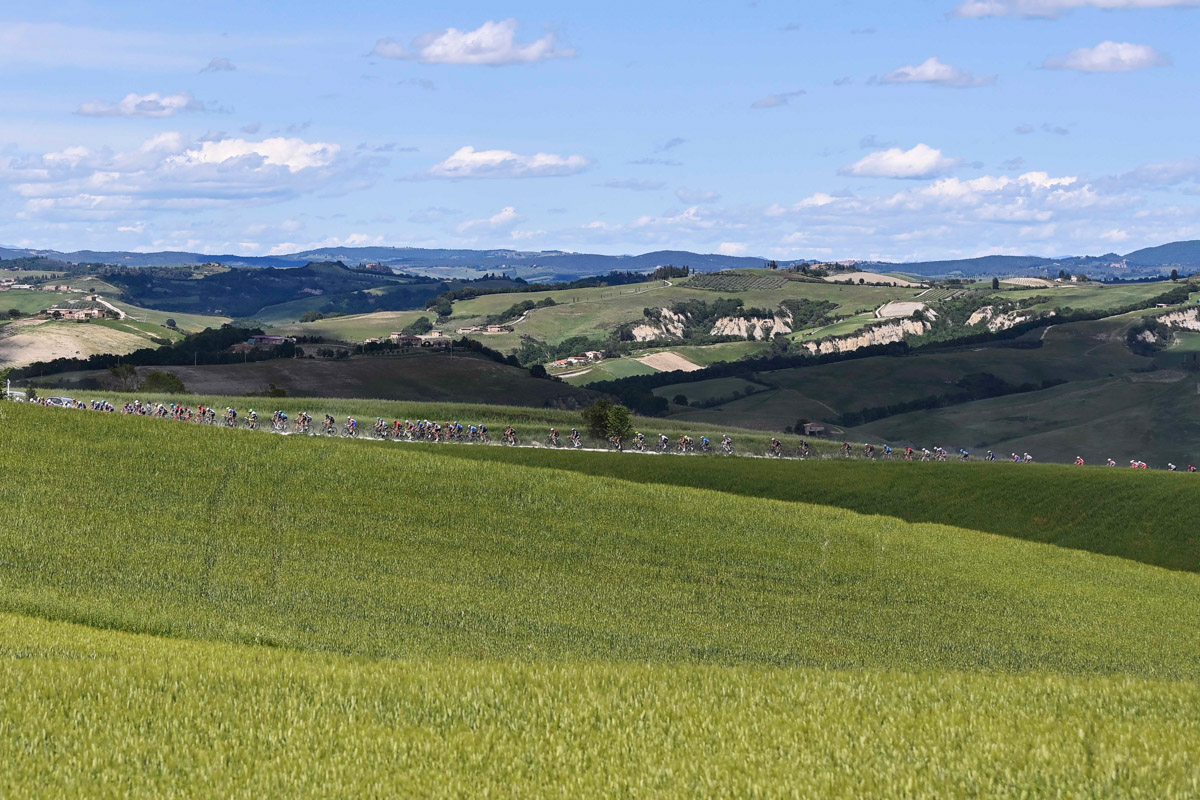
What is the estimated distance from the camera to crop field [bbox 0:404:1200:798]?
51.8ft

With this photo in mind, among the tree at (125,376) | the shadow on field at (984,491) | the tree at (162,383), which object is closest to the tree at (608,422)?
the shadow on field at (984,491)

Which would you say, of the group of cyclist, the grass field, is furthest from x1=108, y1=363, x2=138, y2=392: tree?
the group of cyclist

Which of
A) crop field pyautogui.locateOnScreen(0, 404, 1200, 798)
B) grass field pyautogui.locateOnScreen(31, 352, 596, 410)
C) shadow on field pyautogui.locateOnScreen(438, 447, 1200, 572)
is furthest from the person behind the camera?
grass field pyautogui.locateOnScreen(31, 352, 596, 410)

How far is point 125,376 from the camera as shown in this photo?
142 metres

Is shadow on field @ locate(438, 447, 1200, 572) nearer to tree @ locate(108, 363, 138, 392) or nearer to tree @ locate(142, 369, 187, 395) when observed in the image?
tree @ locate(142, 369, 187, 395)

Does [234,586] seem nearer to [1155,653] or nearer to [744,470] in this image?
[1155,653]

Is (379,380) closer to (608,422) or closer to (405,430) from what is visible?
(608,422)

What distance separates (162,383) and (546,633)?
11793 centimetres

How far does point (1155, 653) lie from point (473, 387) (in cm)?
13607

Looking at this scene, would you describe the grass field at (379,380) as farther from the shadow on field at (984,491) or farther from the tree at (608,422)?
the shadow on field at (984,491)

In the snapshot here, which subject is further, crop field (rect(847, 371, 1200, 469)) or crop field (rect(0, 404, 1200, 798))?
crop field (rect(847, 371, 1200, 469))

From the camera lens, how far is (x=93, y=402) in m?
93.4

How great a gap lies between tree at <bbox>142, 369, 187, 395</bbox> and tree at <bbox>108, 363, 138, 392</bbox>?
144cm

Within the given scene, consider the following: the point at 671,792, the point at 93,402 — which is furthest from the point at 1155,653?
the point at 93,402
